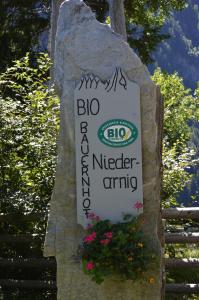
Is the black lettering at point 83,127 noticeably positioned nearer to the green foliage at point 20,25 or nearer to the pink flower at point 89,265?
the pink flower at point 89,265

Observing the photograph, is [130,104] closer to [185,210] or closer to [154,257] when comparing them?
[154,257]

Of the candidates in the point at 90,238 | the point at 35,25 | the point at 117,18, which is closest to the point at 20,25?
the point at 35,25

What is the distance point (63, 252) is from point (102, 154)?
3.04ft

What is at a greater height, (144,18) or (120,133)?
(144,18)

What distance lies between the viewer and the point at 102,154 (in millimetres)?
4723

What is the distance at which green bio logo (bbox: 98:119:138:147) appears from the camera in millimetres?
4711

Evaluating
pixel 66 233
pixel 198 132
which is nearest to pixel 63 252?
pixel 66 233

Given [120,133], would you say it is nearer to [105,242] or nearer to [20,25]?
[105,242]

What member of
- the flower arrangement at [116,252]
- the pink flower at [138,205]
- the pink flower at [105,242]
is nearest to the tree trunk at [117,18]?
the pink flower at [138,205]

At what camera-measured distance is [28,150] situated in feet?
23.4

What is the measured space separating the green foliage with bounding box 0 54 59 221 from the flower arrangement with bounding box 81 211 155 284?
2486 mm

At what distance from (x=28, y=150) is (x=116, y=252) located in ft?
9.74

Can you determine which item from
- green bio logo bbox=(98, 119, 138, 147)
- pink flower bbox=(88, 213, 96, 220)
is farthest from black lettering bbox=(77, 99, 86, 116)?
pink flower bbox=(88, 213, 96, 220)

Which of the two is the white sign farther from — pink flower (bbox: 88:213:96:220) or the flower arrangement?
the flower arrangement
